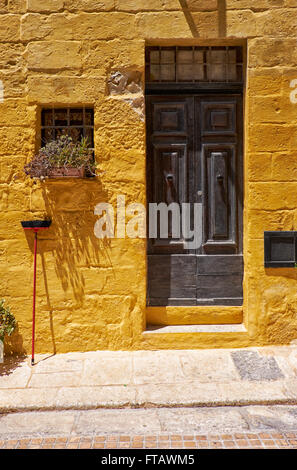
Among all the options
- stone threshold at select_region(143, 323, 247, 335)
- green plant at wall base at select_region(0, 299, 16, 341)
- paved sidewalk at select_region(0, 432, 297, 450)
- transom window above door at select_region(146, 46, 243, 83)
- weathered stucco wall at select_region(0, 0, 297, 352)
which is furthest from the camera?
transom window above door at select_region(146, 46, 243, 83)

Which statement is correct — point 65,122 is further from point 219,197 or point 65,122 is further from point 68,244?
point 219,197

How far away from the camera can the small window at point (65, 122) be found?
5027mm

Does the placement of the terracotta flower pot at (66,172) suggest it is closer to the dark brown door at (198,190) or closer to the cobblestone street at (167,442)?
the dark brown door at (198,190)

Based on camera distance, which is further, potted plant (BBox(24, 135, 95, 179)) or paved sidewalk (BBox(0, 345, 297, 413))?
potted plant (BBox(24, 135, 95, 179))

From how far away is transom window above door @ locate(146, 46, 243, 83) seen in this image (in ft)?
16.9

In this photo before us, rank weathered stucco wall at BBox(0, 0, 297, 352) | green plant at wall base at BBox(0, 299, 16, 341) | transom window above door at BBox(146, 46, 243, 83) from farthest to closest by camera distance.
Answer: transom window above door at BBox(146, 46, 243, 83)
weathered stucco wall at BBox(0, 0, 297, 352)
green plant at wall base at BBox(0, 299, 16, 341)

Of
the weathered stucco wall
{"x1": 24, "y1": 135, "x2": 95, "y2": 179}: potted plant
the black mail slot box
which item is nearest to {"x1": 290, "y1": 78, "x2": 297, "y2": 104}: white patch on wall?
the weathered stucco wall

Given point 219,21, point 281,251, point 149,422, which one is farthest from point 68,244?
point 219,21

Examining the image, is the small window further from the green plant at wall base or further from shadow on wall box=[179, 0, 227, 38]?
the green plant at wall base

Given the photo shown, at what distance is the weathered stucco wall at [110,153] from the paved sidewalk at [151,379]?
Result: 210 mm

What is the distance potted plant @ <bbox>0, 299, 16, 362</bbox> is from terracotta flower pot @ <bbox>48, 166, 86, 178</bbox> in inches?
55.1

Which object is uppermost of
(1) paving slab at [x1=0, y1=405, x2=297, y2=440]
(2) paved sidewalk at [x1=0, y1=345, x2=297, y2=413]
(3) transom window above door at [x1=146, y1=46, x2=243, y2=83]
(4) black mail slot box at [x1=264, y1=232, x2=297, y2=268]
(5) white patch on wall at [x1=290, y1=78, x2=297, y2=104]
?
(3) transom window above door at [x1=146, y1=46, x2=243, y2=83]

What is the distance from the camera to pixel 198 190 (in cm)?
519
